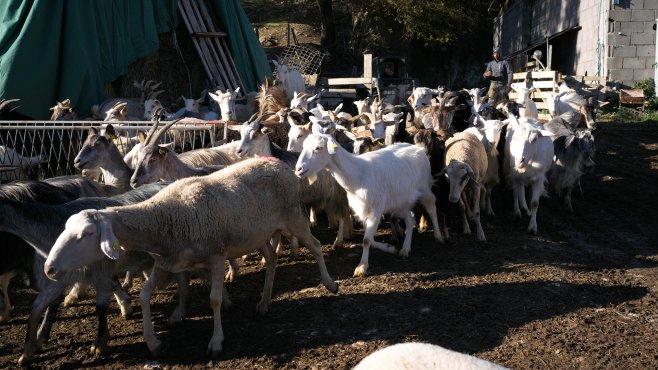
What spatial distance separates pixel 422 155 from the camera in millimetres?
9070

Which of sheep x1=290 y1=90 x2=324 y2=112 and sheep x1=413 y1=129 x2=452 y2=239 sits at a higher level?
sheep x1=290 y1=90 x2=324 y2=112

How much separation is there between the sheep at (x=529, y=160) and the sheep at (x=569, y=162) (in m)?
0.75

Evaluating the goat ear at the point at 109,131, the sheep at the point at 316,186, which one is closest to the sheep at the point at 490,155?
the sheep at the point at 316,186

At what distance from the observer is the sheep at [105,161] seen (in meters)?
8.16

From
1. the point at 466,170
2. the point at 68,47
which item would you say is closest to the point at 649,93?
the point at 466,170

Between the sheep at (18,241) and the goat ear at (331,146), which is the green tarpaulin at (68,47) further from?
the goat ear at (331,146)

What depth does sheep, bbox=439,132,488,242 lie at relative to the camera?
30.0ft

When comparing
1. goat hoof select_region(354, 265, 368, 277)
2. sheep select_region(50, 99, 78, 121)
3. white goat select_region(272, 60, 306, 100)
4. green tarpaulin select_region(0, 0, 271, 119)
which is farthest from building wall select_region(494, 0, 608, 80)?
goat hoof select_region(354, 265, 368, 277)

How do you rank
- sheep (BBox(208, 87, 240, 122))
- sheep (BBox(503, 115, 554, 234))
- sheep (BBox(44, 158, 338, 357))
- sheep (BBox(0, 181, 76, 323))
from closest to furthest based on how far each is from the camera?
1. sheep (BBox(44, 158, 338, 357))
2. sheep (BBox(0, 181, 76, 323))
3. sheep (BBox(503, 115, 554, 234))
4. sheep (BBox(208, 87, 240, 122))

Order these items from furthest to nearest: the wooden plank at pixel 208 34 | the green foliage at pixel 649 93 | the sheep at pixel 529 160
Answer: the green foliage at pixel 649 93 < the wooden plank at pixel 208 34 < the sheep at pixel 529 160

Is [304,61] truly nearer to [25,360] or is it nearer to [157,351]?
[157,351]

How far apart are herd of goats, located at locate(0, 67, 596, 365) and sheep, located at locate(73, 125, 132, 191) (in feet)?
0.05

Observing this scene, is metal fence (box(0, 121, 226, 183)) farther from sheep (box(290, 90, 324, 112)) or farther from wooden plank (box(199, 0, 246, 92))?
wooden plank (box(199, 0, 246, 92))

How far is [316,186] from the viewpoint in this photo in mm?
8711
